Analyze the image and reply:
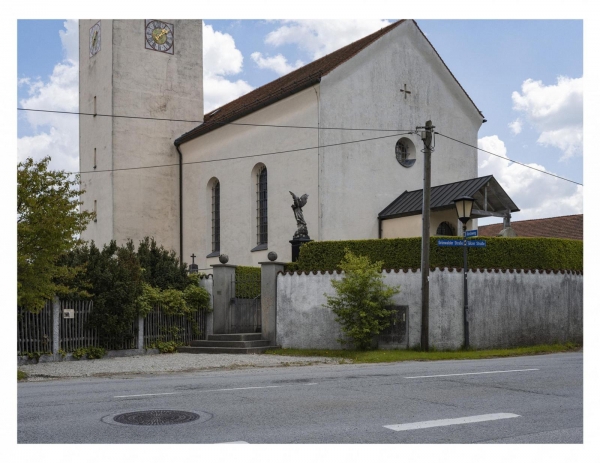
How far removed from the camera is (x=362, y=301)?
20.3 m

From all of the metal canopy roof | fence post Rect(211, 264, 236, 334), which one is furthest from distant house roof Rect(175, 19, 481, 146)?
fence post Rect(211, 264, 236, 334)

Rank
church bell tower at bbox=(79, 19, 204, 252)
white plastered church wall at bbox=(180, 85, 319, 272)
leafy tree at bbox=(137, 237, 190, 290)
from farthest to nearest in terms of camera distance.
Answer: church bell tower at bbox=(79, 19, 204, 252), white plastered church wall at bbox=(180, 85, 319, 272), leafy tree at bbox=(137, 237, 190, 290)

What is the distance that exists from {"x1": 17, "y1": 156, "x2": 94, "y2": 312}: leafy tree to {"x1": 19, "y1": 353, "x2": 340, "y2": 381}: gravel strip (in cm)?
186

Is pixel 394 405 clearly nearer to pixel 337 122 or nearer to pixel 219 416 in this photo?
pixel 219 416

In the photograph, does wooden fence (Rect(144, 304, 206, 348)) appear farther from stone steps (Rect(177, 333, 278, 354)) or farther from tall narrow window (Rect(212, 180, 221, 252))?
tall narrow window (Rect(212, 180, 221, 252))

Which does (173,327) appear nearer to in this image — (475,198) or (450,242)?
(450,242)

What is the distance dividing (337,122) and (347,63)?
7.87 feet

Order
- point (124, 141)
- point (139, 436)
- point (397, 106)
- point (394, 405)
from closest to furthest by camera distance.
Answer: point (139, 436) < point (394, 405) < point (397, 106) < point (124, 141)

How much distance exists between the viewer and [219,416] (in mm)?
8336

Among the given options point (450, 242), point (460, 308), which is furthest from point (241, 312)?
point (450, 242)

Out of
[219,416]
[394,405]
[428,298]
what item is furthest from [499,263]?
[219,416]

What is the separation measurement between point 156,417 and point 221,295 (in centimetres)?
1513

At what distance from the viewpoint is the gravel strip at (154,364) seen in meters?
16.3

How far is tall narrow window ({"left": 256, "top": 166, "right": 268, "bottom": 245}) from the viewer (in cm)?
2994
